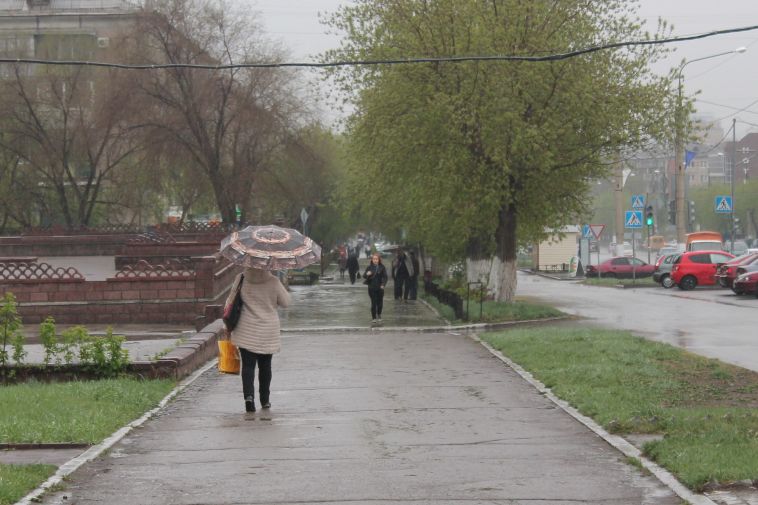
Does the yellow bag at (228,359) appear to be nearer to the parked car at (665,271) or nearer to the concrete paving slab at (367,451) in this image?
the concrete paving slab at (367,451)

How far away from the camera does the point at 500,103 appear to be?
93.7ft

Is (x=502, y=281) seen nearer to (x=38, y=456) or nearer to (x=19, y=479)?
(x=38, y=456)

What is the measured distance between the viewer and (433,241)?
40.8 metres

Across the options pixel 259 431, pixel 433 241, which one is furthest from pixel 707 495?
pixel 433 241

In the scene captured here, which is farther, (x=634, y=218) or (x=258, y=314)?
(x=634, y=218)

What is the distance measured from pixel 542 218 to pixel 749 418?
21987 mm

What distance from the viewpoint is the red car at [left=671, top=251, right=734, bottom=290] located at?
1884 inches

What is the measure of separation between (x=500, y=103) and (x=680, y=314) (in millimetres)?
8275

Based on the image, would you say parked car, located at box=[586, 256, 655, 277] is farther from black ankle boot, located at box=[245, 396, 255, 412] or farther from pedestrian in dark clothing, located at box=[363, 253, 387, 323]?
black ankle boot, located at box=[245, 396, 255, 412]

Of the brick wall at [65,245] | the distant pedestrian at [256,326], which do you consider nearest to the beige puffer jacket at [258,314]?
the distant pedestrian at [256,326]

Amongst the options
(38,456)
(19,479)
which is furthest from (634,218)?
(19,479)

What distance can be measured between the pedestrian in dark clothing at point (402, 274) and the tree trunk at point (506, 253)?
21.3ft

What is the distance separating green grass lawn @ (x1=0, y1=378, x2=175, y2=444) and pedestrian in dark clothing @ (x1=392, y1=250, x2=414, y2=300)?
24.5 metres

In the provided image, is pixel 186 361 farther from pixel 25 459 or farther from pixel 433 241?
pixel 433 241
